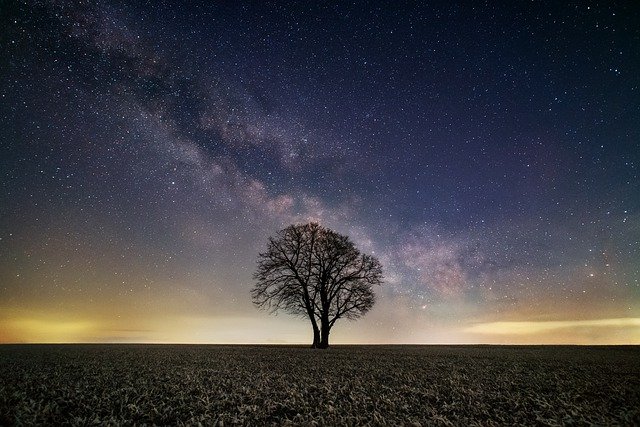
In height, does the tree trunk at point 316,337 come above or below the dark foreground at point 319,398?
above

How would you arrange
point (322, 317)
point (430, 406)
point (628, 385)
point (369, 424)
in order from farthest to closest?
point (322, 317) < point (628, 385) < point (430, 406) < point (369, 424)

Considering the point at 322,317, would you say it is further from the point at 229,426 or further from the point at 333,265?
the point at 229,426

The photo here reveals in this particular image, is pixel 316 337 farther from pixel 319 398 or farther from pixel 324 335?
pixel 319 398

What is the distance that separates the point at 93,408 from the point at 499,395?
28.5ft

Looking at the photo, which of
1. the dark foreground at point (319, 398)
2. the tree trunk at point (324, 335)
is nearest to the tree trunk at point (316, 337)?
the tree trunk at point (324, 335)

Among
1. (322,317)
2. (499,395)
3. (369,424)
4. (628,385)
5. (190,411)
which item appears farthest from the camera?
(322,317)

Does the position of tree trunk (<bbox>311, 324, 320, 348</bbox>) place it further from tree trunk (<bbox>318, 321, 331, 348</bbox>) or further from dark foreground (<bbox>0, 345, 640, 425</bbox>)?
dark foreground (<bbox>0, 345, 640, 425</bbox>)

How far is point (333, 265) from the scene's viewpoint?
38.5m

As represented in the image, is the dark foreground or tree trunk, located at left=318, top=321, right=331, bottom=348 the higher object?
tree trunk, located at left=318, top=321, right=331, bottom=348

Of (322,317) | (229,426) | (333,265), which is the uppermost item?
(333,265)

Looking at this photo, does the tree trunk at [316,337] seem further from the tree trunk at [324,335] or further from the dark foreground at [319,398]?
the dark foreground at [319,398]

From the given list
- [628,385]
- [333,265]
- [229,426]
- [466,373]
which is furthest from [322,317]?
[229,426]

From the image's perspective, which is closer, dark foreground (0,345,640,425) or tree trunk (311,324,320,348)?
dark foreground (0,345,640,425)

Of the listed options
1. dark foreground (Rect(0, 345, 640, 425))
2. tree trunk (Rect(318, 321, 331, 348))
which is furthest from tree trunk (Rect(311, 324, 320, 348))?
dark foreground (Rect(0, 345, 640, 425))
